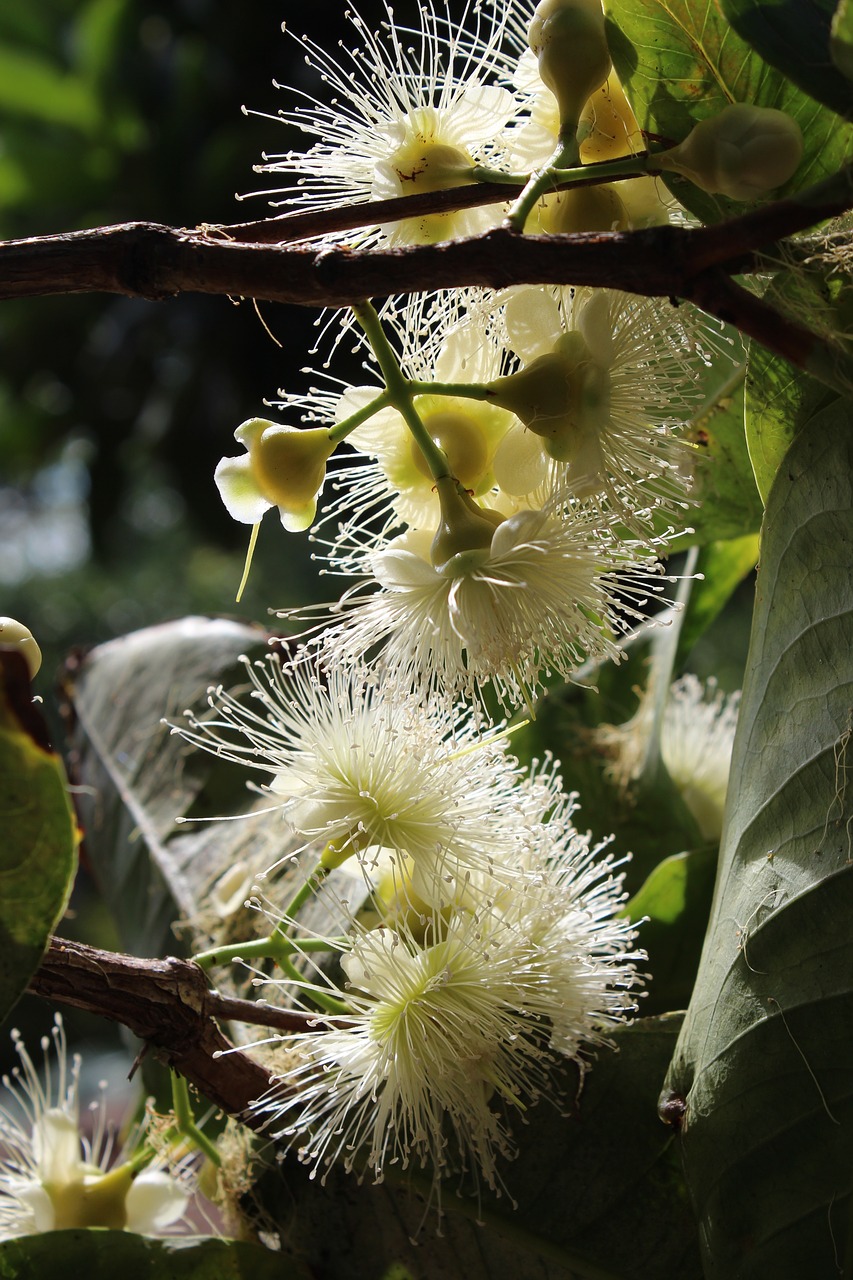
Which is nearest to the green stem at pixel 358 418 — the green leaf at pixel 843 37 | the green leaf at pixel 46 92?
the green leaf at pixel 843 37

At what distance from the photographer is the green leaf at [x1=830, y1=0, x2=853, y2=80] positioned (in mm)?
374

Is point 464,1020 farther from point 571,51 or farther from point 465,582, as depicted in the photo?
point 571,51

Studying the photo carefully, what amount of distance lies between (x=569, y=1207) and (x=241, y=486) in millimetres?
393

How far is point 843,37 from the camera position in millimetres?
378

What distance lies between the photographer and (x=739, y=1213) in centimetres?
49

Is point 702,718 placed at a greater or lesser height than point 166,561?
lesser

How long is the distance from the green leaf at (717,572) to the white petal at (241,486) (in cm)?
39

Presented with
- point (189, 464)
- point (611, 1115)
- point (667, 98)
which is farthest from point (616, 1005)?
point (189, 464)

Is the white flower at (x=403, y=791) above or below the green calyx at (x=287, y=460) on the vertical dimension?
below

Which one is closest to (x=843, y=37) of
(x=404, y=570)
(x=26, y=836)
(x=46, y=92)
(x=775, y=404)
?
(x=775, y=404)

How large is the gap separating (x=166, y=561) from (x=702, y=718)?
1848 millimetres

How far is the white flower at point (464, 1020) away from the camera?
0.56m

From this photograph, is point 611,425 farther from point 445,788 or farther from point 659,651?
point 659,651

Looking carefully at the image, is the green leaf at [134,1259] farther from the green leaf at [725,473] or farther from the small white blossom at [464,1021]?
the green leaf at [725,473]
